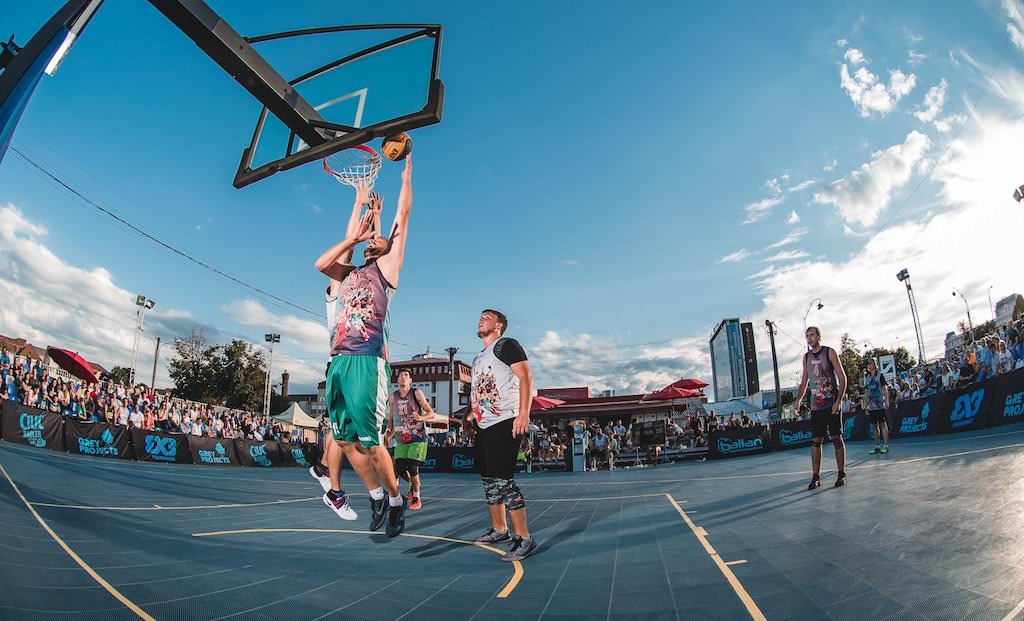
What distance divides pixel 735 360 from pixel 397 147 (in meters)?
115

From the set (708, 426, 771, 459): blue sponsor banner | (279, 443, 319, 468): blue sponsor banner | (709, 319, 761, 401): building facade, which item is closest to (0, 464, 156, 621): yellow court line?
(279, 443, 319, 468): blue sponsor banner

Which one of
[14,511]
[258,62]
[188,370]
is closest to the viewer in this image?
[14,511]

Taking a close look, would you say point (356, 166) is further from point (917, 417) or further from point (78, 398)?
point (917, 417)

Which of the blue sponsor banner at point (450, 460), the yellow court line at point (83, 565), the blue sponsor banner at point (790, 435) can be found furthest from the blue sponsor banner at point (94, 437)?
the blue sponsor banner at point (790, 435)

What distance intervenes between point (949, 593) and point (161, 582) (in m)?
3.75

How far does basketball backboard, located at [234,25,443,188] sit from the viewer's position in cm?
291

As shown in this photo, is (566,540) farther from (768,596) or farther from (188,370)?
(188,370)

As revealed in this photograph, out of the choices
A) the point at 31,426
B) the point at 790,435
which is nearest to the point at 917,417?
the point at 790,435

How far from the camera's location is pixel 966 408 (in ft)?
40.3

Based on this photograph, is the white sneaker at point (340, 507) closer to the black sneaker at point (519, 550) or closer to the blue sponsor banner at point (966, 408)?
the black sneaker at point (519, 550)

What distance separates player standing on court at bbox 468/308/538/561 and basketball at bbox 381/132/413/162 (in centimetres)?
156

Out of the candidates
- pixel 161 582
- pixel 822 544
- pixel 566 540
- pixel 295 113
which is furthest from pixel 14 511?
pixel 822 544

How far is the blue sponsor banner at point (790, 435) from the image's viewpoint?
18.2 metres

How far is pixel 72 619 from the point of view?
1.69 m
